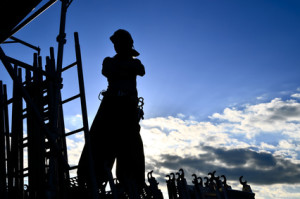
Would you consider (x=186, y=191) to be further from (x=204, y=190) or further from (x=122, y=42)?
(x=122, y=42)

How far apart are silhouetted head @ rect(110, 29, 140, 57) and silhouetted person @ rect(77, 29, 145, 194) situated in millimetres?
281

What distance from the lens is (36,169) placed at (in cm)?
527

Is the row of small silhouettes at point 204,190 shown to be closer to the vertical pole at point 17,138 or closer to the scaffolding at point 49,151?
the scaffolding at point 49,151

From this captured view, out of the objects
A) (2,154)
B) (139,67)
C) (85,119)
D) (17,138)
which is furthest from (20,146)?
(139,67)

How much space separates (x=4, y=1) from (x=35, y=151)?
287cm

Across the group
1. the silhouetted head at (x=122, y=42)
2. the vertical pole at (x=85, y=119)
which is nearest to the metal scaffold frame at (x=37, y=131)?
the vertical pole at (x=85, y=119)

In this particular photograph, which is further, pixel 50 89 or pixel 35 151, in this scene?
pixel 35 151

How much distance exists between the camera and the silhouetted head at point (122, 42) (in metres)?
5.72

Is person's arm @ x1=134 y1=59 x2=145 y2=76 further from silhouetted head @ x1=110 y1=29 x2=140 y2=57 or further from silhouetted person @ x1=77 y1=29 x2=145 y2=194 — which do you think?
silhouetted head @ x1=110 y1=29 x2=140 y2=57

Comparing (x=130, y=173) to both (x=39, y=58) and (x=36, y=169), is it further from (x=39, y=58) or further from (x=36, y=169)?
(x=39, y=58)

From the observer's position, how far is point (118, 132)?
211 inches

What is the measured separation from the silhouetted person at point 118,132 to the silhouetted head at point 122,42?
0.28 meters

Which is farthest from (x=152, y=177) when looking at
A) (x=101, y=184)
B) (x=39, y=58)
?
(x=39, y=58)

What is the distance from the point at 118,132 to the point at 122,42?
6.35ft
